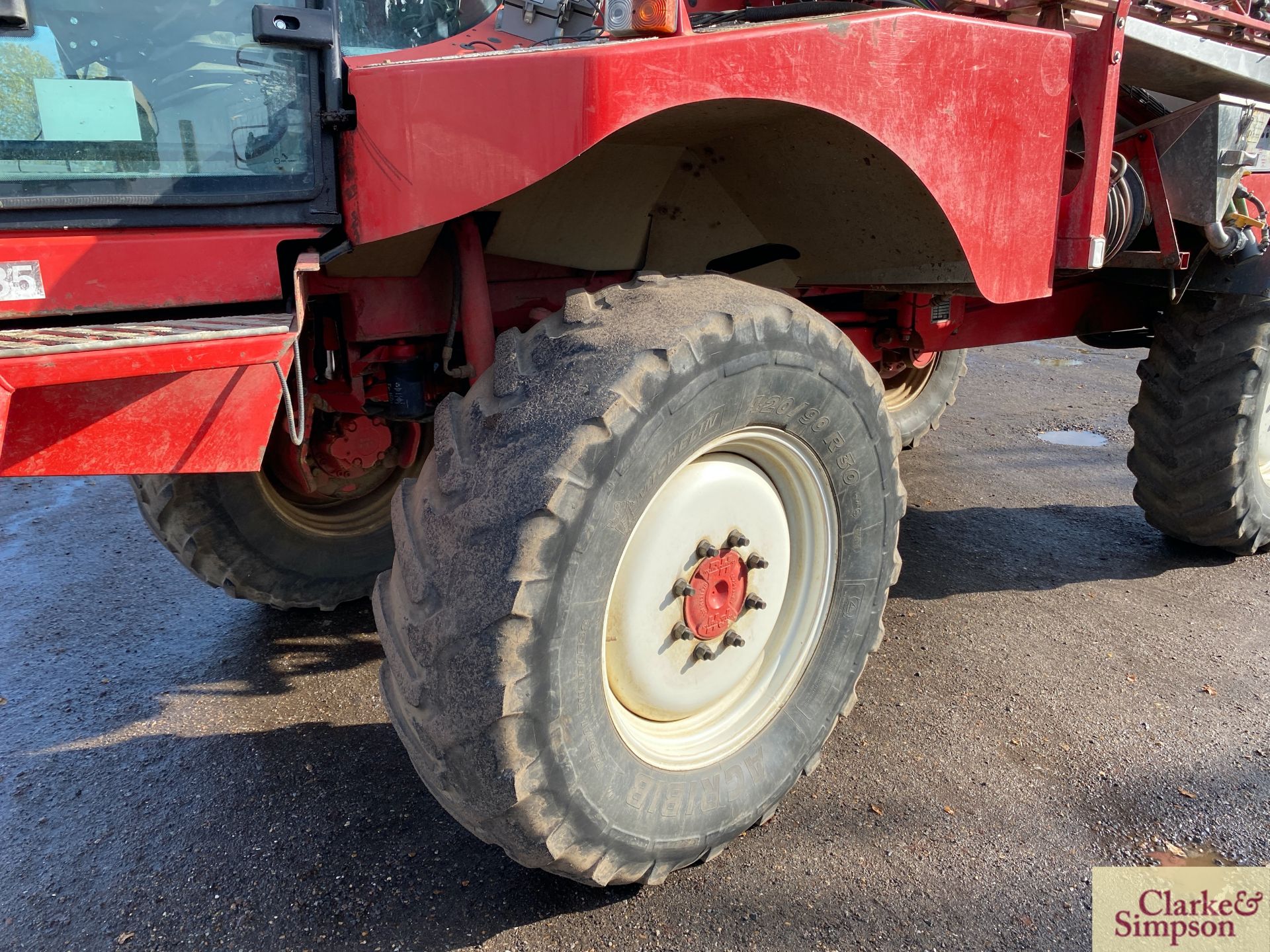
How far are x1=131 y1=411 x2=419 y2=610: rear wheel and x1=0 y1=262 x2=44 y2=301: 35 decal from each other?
50.1 inches

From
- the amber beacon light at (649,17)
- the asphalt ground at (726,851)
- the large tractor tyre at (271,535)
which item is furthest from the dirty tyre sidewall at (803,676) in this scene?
the large tractor tyre at (271,535)

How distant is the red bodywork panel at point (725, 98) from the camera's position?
5.16 ft

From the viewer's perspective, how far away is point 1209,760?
8.30 feet

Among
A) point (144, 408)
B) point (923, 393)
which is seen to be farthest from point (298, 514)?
point (923, 393)

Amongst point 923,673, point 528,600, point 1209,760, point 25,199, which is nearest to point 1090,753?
point 1209,760

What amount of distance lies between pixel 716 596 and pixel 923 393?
3.17 metres

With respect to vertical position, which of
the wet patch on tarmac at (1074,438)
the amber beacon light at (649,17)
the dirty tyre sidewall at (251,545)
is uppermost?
the amber beacon light at (649,17)

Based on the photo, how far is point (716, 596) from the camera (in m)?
2.05

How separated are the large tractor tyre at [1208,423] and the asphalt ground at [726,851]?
25cm

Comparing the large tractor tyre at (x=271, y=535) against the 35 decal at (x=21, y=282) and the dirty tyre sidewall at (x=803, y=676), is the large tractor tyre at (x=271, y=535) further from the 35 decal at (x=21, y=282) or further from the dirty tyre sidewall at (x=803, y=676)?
the dirty tyre sidewall at (x=803, y=676)

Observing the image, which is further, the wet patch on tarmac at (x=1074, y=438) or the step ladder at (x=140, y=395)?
the wet patch on tarmac at (x=1074, y=438)

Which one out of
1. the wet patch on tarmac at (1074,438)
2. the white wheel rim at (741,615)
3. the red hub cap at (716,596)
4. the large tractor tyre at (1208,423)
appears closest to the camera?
the white wheel rim at (741,615)

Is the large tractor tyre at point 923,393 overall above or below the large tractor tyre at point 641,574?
below

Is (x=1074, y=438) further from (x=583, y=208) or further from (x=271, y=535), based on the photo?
(x=271, y=535)
